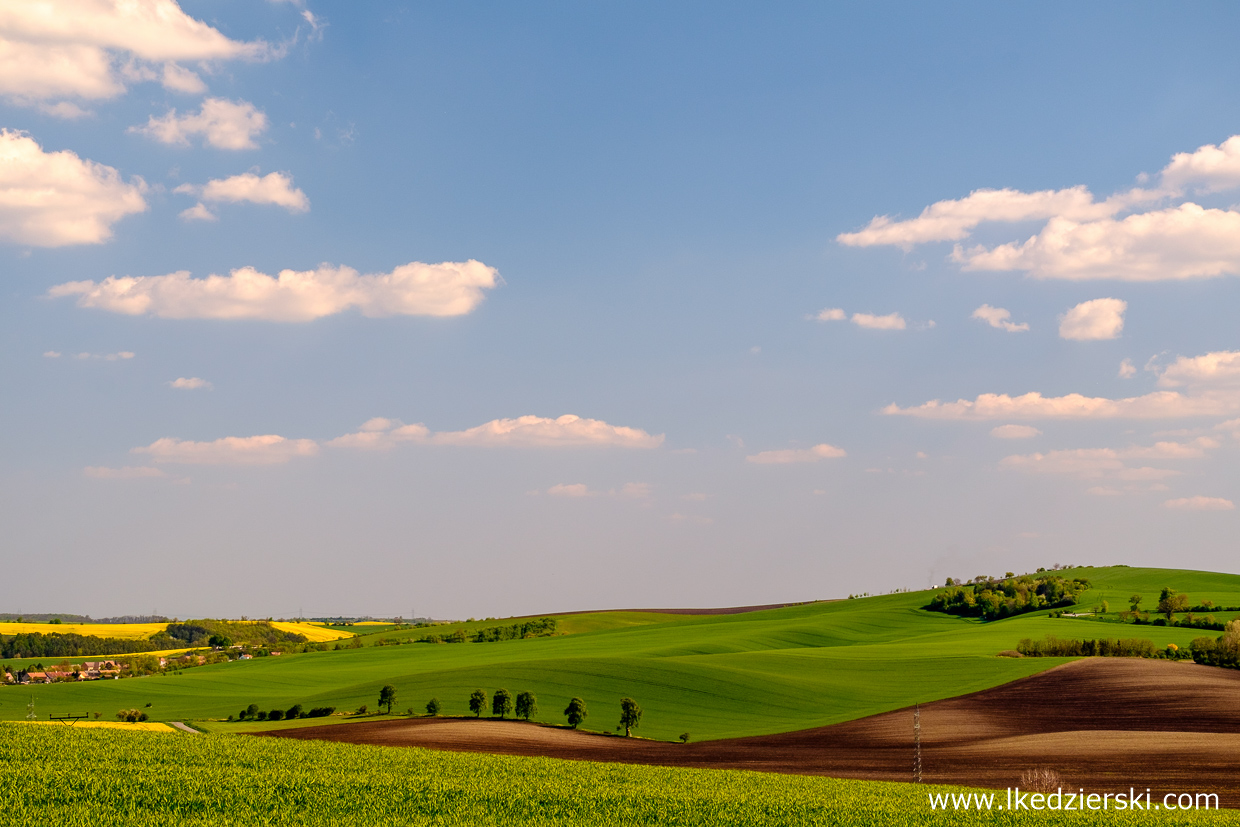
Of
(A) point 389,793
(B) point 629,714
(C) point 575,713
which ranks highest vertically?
(A) point 389,793

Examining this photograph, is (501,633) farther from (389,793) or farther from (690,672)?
(389,793)

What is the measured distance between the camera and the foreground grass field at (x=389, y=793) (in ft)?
50.7

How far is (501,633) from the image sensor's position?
124375 mm

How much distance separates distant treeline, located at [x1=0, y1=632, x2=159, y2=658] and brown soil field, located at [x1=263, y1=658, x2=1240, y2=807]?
99.6 meters

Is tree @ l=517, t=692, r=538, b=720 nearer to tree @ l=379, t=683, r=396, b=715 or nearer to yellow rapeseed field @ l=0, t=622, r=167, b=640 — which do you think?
tree @ l=379, t=683, r=396, b=715

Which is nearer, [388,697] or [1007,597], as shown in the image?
[388,697]

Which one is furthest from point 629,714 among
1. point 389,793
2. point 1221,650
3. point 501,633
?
point 501,633

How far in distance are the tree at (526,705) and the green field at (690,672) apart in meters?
1.54

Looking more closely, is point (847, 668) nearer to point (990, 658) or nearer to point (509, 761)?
point (990, 658)

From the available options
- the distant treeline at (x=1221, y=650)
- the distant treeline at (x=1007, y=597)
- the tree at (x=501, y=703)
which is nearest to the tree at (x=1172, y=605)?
the distant treeline at (x=1007, y=597)

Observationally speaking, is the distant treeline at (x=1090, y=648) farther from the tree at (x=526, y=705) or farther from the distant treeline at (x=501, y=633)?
the distant treeline at (x=501, y=633)

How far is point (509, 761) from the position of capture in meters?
25.3

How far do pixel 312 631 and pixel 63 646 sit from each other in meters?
42.3

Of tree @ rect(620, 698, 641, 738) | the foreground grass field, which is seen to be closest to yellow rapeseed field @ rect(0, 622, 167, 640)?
tree @ rect(620, 698, 641, 738)
